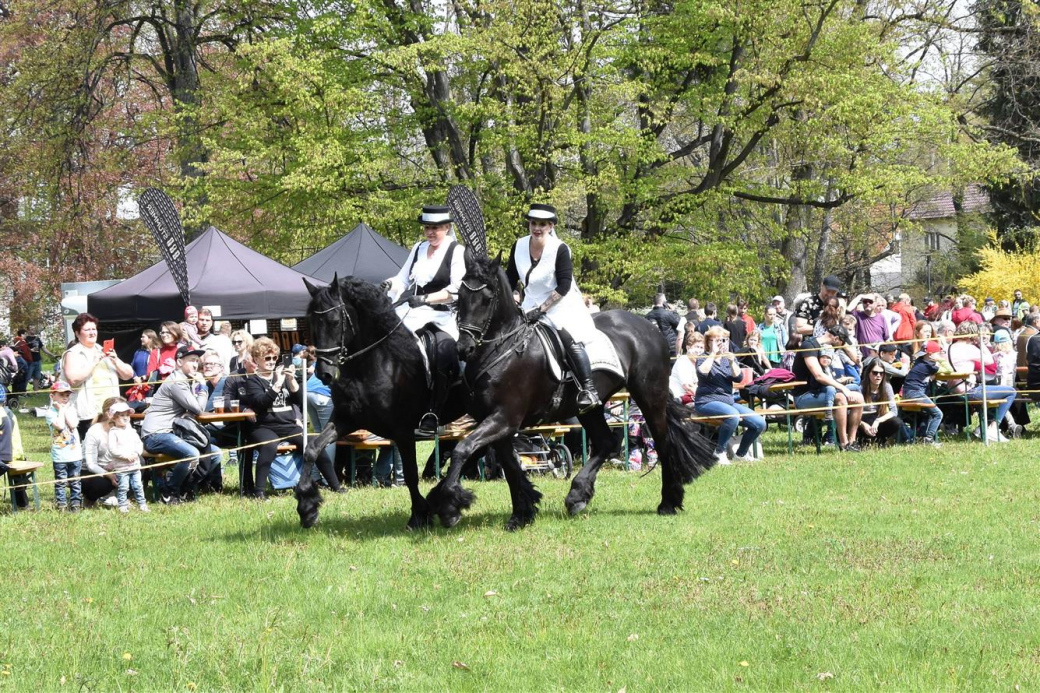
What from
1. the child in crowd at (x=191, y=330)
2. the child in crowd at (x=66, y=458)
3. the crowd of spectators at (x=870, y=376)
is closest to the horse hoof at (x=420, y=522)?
the child in crowd at (x=66, y=458)

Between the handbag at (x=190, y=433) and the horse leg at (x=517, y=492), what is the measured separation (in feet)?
14.5

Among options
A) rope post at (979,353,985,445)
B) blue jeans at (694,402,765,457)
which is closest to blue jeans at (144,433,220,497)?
blue jeans at (694,402,765,457)

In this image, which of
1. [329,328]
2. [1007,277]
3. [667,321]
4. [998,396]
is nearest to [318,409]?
[329,328]

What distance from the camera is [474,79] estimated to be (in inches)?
1066

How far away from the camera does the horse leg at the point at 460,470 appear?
927 centimetres

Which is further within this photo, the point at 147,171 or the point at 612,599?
the point at 147,171

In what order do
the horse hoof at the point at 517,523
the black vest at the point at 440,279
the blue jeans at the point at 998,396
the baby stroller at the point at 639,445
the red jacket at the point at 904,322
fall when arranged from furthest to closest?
1. the red jacket at the point at 904,322
2. the blue jeans at the point at 998,396
3. the baby stroller at the point at 639,445
4. the black vest at the point at 440,279
5. the horse hoof at the point at 517,523

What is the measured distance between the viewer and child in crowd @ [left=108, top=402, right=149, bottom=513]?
1200 centimetres

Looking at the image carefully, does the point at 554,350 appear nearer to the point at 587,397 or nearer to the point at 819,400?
the point at 587,397

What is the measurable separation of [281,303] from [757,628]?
624 inches

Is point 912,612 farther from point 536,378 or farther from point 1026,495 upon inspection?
point 1026,495

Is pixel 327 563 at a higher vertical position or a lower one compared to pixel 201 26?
lower

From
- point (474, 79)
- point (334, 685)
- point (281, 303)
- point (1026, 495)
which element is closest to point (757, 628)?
point (334, 685)

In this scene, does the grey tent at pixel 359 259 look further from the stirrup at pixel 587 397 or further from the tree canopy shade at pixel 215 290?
the stirrup at pixel 587 397
